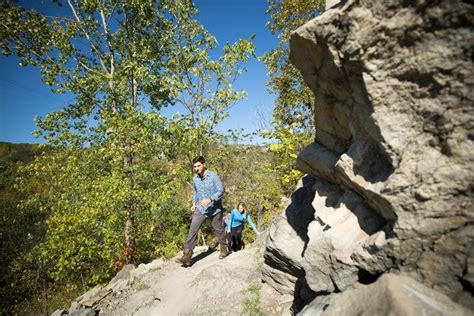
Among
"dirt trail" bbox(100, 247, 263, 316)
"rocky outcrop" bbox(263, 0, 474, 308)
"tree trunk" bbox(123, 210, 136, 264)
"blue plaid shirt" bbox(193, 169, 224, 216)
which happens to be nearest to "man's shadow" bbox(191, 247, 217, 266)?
"dirt trail" bbox(100, 247, 263, 316)

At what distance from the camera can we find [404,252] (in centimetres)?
276

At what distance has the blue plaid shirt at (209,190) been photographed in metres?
6.67

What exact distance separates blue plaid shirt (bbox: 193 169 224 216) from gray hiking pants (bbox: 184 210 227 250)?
0.48 feet

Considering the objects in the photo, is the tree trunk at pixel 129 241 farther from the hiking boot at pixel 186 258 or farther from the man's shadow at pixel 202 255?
the hiking boot at pixel 186 258

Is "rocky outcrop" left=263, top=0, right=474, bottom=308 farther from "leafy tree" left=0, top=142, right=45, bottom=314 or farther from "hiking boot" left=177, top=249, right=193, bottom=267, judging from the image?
"leafy tree" left=0, top=142, right=45, bottom=314

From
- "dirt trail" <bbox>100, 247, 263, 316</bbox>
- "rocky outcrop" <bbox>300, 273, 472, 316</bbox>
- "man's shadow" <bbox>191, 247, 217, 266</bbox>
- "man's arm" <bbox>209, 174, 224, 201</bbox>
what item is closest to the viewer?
"rocky outcrop" <bbox>300, 273, 472, 316</bbox>

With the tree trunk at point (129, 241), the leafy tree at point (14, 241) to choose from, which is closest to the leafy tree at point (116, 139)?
the tree trunk at point (129, 241)

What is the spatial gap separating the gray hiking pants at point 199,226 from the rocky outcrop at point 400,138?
3490mm

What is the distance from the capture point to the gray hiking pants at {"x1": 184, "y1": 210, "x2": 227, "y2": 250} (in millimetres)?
6629

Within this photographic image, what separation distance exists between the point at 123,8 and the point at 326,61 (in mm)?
13359

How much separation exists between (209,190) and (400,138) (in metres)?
4.68

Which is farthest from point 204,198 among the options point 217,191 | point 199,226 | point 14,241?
point 14,241

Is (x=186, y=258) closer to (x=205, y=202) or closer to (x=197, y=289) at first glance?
(x=197, y=289)

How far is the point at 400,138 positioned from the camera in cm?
278
